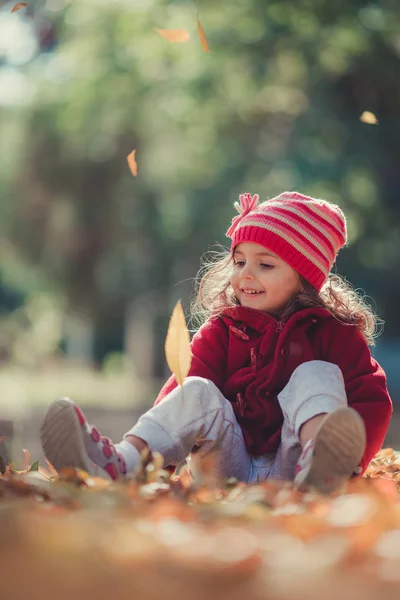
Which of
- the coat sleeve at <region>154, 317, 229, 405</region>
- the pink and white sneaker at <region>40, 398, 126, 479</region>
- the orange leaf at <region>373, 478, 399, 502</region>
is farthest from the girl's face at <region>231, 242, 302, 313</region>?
the pink and white sneaker at <region>40, 398, 126, 479</region>

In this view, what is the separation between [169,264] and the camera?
19562 mm

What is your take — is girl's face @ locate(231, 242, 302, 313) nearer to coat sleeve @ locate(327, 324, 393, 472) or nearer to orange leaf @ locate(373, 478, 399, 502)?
coat sleeve @ locate(327, 324, 393, 472)

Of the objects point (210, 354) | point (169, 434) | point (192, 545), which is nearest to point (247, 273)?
point (210, 354)

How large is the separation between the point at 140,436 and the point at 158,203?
52.7 feet

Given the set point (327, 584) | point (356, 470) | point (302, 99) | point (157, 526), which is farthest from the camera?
point (302, 99)

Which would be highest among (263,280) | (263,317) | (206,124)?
(263,280)

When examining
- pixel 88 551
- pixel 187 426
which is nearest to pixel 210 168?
pixel 187 426

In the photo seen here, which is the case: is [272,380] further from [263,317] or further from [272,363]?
[263,317]

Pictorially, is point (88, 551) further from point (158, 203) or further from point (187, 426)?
point (158, 203)

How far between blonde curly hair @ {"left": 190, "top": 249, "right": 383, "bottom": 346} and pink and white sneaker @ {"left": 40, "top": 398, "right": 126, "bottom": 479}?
39.7 inches

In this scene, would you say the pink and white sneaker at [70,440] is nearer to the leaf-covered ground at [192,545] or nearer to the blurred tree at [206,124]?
the leaf-covered ground at [192,545]

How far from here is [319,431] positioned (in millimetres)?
2264

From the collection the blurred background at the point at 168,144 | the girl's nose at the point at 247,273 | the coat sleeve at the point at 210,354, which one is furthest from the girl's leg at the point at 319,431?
the blurred background at the point at 168,144

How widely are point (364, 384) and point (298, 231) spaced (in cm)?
62
